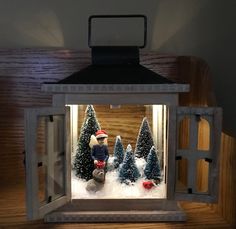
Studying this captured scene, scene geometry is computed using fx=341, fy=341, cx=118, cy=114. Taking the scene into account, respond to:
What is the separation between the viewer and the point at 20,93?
964 millimetres

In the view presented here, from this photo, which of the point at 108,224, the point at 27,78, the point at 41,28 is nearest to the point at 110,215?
the point at 108,224

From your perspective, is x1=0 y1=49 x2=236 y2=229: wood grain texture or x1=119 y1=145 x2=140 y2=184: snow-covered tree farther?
x1=0 y1=49 x2=236 y2=229: wood grain texture

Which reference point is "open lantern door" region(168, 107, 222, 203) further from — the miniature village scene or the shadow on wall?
the shadow on wall

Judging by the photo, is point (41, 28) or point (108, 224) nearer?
point (108, 224)

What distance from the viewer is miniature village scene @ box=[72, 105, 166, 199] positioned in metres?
0.77

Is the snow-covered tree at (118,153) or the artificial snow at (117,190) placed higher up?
the snow-covered tree at (118,153)

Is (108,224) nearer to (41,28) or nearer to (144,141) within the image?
(144,141)

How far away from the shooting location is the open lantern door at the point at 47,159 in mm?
656

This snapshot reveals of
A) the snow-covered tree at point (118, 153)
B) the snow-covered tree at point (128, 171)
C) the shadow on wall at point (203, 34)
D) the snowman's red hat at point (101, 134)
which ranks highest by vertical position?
the shadow on wall at point (203, 34)

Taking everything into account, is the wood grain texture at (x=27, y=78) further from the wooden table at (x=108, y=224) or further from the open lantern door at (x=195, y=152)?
the open lantern door at (x=195, y=152)

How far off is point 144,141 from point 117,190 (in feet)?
0.45

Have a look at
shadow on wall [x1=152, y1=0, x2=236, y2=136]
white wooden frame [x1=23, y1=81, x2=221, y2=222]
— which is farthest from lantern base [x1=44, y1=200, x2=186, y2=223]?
shadow on wall [x1=152, y1=0, x2=236, y2=136]

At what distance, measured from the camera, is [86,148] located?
0.82 m

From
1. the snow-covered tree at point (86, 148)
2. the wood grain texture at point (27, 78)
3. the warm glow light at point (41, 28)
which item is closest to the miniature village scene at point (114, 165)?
the snow-covered tree at point (86, 148)
